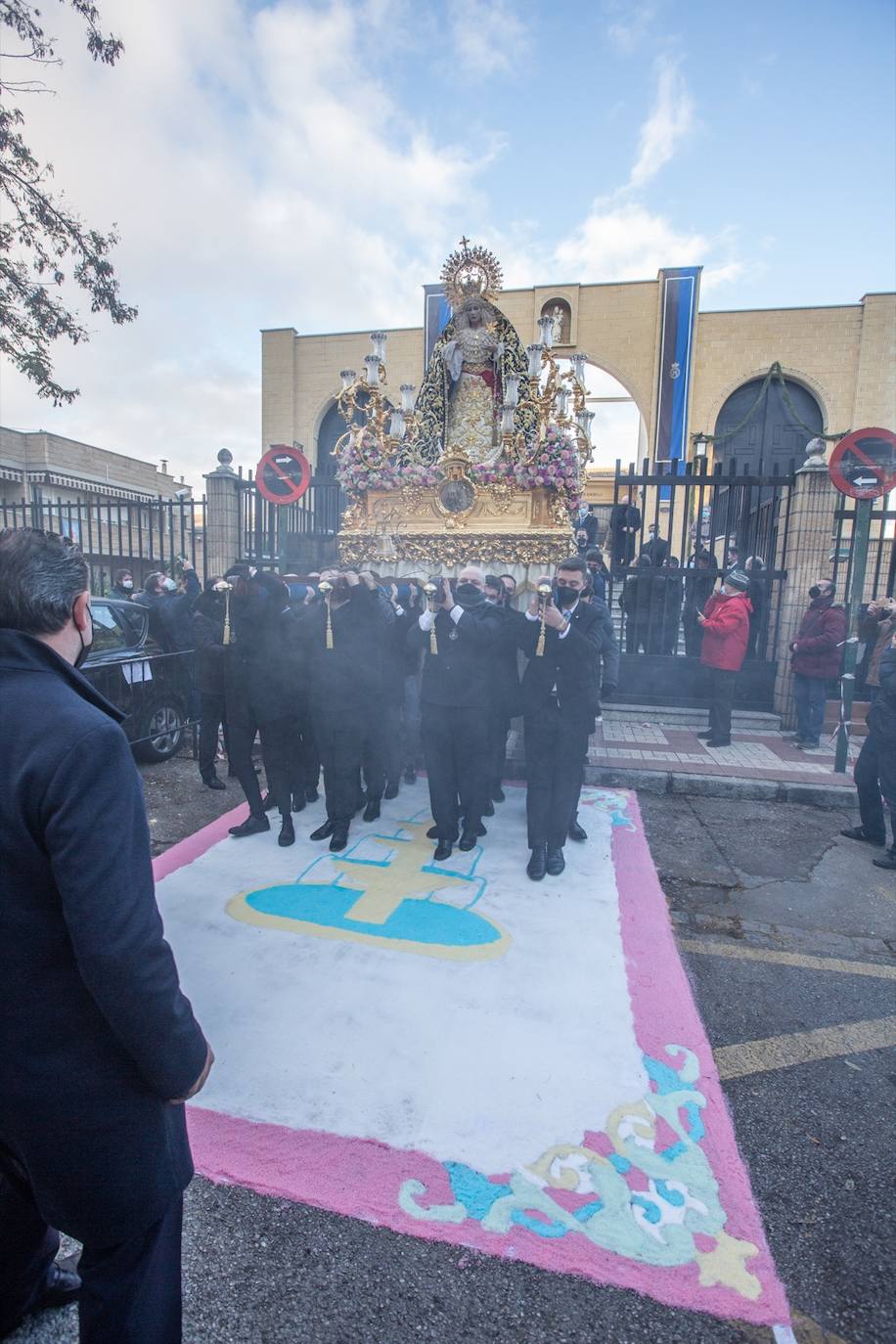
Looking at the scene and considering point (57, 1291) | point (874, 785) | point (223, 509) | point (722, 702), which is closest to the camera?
point (57, 1291)

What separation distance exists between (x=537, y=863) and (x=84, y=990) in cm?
361

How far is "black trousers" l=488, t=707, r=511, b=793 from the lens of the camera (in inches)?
232

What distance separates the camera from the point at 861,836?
5.73 metres

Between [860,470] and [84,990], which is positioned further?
[860,470]

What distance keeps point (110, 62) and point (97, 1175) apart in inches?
483

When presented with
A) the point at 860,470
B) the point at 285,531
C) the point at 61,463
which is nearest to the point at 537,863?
the point at 860,470

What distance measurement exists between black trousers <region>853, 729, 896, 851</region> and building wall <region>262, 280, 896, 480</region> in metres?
12.4

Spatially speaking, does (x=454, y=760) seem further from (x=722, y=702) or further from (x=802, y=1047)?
(x=722, y=702)

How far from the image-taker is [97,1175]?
1.38 meters

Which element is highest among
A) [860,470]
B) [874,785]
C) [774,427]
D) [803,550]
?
[774,427]

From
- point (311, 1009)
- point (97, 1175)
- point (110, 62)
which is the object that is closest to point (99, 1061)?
point (97, 1175)

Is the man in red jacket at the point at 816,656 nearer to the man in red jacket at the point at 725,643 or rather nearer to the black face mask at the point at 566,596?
the man in red jacket at the point at 725,643

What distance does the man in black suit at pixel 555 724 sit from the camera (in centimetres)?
482

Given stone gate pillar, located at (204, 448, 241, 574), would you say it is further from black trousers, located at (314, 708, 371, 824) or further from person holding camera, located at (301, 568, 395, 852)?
black trousers, located at (314, 708, 371, 824)
